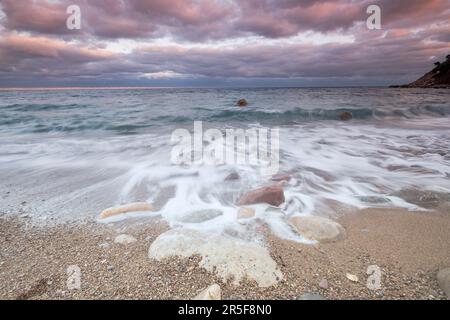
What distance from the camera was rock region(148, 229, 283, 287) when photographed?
1.77 metres

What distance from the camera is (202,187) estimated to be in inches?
146

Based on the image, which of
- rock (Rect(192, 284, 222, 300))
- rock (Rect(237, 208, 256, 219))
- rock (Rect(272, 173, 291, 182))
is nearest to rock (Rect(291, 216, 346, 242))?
rock (Rect(237, 208, 256, 219))

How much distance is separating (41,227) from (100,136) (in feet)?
20.8

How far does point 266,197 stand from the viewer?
3000 millimetres

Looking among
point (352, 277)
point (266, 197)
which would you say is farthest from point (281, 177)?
point (352, 277)

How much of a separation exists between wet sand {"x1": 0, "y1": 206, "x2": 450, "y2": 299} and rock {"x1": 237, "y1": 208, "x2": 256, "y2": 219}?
45 cm

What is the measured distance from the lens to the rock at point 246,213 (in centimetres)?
270

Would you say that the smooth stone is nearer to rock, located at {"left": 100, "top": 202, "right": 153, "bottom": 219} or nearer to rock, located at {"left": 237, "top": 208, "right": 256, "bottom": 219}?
rock, located at {"left": 100, "top": 202, "right": 153, "bottom": 219}

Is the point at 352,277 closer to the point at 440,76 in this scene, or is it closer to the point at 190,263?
the point at 190,263

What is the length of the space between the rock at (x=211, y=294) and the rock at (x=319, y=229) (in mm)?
1045

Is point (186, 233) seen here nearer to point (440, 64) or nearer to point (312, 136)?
point (312, 136)

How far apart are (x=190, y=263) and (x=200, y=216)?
846 millimetres

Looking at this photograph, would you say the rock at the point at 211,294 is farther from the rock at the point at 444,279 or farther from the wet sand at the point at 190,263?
the rock at the point at 444,279

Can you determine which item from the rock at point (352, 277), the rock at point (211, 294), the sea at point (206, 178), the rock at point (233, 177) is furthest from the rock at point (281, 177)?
the rock at point (211, 294)
